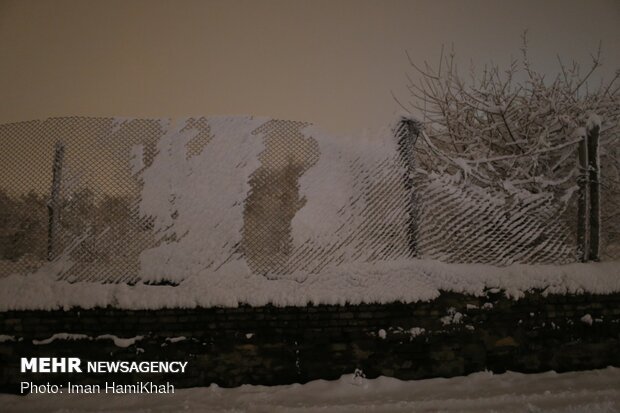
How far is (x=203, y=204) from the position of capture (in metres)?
3.97

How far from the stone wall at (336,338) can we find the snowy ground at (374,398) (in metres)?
0.12

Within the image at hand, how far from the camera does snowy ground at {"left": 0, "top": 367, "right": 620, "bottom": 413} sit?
3373mm

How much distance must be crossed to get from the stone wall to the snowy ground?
120mm

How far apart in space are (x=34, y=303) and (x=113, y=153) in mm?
1517

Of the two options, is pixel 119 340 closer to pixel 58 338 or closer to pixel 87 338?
pixel 87 338

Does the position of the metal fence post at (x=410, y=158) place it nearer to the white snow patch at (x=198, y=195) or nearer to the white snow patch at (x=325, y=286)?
the white snow patch at (x=325, y=286)

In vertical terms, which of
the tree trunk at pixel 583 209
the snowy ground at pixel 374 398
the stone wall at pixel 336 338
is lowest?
the snowy ground at pixel 374 398

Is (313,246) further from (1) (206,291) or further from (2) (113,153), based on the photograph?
(2) (113,153)

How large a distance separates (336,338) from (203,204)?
1.79m

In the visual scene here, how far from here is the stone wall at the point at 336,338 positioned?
12.0 feet

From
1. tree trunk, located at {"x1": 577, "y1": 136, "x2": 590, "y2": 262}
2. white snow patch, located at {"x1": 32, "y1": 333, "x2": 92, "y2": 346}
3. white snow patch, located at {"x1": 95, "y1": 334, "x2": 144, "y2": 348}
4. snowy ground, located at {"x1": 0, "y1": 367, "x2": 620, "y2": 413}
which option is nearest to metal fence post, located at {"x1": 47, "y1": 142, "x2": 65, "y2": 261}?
white snow patch, located at {"x1": 32, "y1": 333, "x2": 92, "y2": 346}

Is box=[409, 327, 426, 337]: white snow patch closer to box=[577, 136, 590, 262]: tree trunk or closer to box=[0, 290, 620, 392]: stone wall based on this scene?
box=[0, 290, 620, 392]: stone wall

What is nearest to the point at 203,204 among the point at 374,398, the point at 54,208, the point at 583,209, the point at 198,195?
the point at 198,195

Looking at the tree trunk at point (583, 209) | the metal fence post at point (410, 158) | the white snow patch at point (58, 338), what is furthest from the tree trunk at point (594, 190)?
the white snow patch at point (58, 338)
